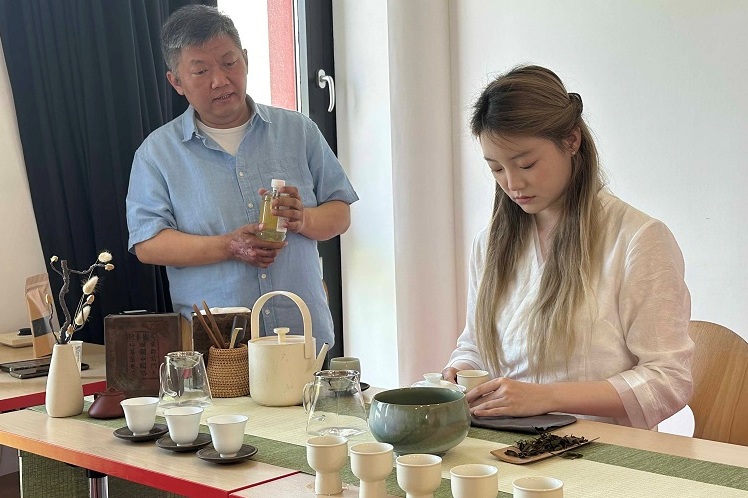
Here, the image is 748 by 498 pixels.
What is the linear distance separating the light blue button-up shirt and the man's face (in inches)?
2.7

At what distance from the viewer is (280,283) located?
2.60 meters

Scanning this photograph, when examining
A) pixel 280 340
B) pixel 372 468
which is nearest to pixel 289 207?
pixel 280 340

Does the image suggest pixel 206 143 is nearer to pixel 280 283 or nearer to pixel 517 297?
pixel 280 283

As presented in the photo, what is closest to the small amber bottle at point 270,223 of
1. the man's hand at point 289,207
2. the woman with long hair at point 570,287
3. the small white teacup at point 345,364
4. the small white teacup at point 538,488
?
the man's hand at point 289,207

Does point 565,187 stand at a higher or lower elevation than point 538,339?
higher

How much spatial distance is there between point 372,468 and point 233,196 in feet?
4.92

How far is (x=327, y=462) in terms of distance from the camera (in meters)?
1.27

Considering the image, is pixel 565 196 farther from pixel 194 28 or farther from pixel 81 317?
pixel 194 28

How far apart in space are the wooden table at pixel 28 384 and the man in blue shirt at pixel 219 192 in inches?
11.7

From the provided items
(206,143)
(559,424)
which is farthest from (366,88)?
(559,424)

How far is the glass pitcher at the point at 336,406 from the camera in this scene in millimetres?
1526

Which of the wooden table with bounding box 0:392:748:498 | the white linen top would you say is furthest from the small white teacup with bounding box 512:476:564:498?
the white linen top

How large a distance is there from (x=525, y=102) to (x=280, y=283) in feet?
3.38

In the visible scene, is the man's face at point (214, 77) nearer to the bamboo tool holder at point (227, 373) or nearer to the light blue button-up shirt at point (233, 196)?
the light blue button-up shirt at point (233, 196)
